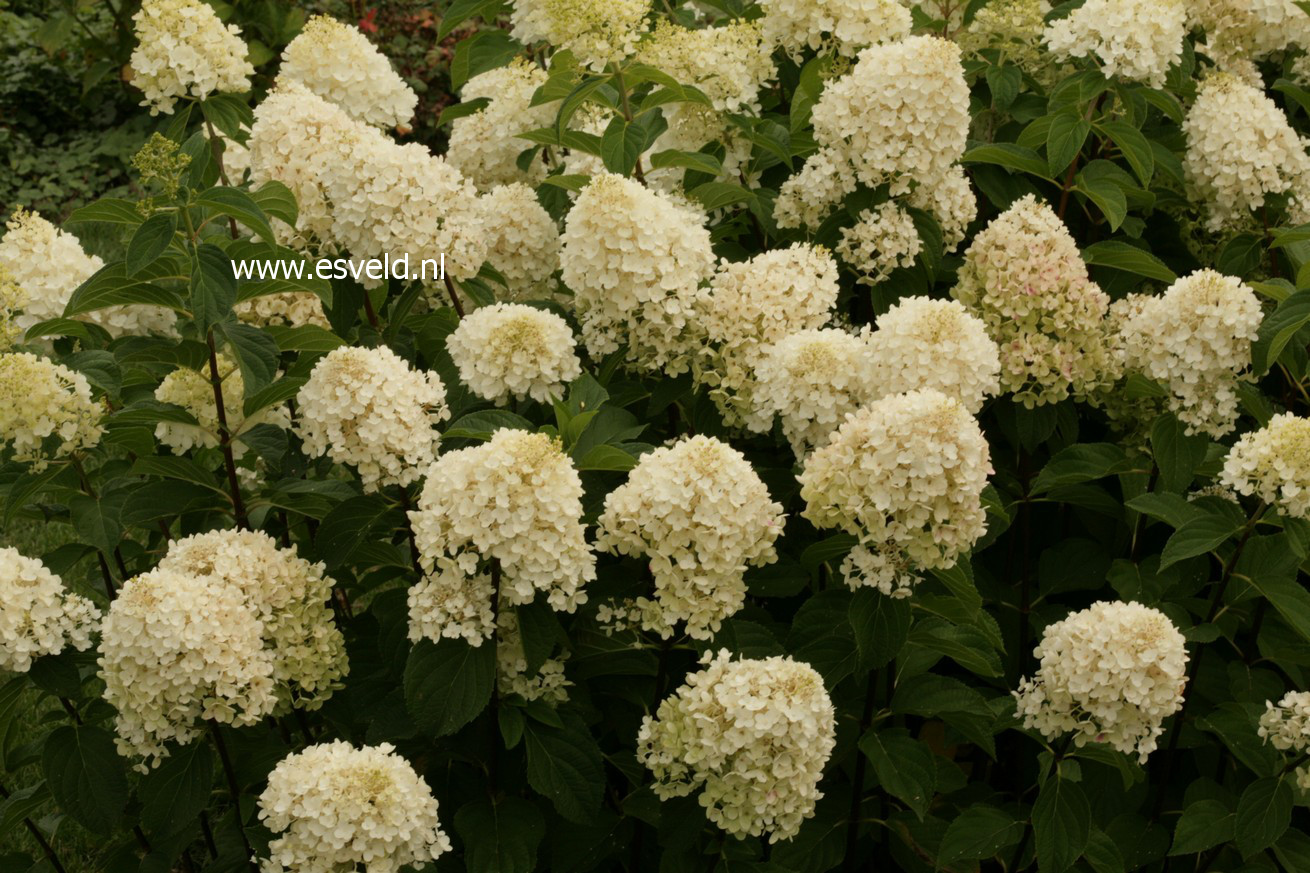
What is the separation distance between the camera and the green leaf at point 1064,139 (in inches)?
137

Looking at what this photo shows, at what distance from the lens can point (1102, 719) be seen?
276 cm

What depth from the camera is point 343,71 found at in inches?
155

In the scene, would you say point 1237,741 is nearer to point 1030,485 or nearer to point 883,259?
point 1030,485

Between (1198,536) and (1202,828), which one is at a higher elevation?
(1198,536)

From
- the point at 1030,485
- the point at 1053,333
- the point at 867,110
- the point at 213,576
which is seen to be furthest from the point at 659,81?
the point at 213,576

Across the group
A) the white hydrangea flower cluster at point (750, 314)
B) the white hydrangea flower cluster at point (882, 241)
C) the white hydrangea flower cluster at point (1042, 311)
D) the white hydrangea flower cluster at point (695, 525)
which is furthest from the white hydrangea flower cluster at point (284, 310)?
the white hydrangea flower cluster at point (1042, 311)

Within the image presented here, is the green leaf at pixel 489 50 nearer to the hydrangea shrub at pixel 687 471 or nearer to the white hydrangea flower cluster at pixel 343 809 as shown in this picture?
the hydrangea shrub at pixel 687 471

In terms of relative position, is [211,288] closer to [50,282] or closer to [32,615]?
[32,615]

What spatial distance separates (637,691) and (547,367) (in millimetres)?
733

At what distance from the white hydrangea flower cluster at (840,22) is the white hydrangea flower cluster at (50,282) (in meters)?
1.78

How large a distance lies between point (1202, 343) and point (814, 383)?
2.94ft

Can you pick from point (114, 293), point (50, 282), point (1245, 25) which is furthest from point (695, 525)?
point (1245, 25)

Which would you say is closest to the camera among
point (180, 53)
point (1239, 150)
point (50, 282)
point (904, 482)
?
point (904, 482)

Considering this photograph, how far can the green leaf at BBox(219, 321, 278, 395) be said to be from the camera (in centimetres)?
291
